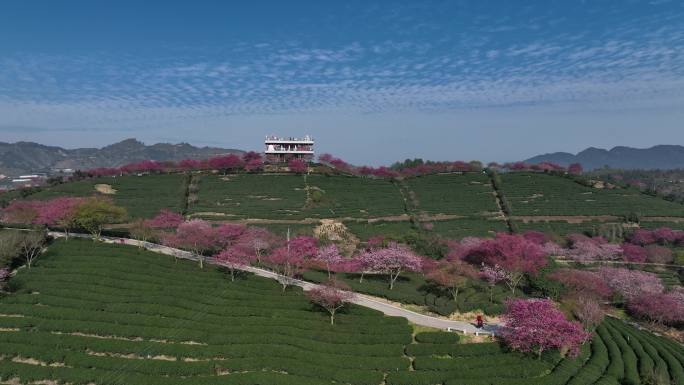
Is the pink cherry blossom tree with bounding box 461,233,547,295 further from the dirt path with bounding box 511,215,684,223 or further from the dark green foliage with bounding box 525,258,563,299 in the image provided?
the dirt path with bounding box 511,215,684,223

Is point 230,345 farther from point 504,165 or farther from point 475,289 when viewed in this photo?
point 504,165

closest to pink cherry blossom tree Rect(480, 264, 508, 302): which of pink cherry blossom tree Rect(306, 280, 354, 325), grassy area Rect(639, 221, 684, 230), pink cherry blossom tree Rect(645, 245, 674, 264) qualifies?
pink cherry blossom tree Rect(306, 280, 354, 325)

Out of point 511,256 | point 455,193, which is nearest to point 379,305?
point 511,256

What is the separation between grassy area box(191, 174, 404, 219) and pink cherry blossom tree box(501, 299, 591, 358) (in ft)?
154

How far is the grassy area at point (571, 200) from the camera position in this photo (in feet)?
262

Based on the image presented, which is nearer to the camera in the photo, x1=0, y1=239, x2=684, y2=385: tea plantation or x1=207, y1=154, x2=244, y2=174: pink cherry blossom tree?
x1=0, y1=239, x2=684, y2=385: tea plantation

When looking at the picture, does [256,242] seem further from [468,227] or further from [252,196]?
[468,227]

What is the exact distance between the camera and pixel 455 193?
90438 millimetres

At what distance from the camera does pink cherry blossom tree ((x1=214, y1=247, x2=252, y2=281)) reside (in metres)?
38.3

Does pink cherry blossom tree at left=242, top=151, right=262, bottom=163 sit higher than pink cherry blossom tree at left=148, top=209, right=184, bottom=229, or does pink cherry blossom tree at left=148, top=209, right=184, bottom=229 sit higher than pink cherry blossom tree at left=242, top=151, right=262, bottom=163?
pink cherry blossom tree at left=242, top=151, right=262, bottom=163

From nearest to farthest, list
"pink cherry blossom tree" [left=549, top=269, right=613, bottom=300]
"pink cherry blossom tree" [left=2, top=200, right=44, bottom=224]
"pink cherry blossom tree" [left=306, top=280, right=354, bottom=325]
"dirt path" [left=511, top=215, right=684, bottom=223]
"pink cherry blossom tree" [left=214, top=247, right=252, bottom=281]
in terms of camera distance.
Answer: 1. "pink cherry blossom tree" [left=306, top=280, right=354, bottom=325]
2. "pink cherry blossom tree" [left=214, top=247, right=252, bottom=281]
3. "pink cherry blossom tree" [left=549, top=269, right=613, bottom=300]
4. "pink cherry blossom tree" [left=2, top=200, right=44, bottom=224]
5. "dirt path" [left=511, top=215, right=684, bottom=223]

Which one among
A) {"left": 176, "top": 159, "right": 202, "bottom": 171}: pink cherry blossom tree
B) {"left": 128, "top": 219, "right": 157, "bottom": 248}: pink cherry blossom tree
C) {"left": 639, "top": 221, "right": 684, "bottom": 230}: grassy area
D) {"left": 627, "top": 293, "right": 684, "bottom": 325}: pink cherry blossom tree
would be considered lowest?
{"left": 627, "top": 293, "right": 684, "bottom": 325}: pink cherry blossom tree

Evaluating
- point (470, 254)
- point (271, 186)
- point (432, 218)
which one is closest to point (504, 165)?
point (432, 218)

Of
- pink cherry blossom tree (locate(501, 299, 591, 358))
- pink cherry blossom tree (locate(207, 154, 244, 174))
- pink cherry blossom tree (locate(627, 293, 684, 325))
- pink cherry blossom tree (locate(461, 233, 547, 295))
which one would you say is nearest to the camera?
pink cherry blossom tree (locate(501, 299, 591, 358))
